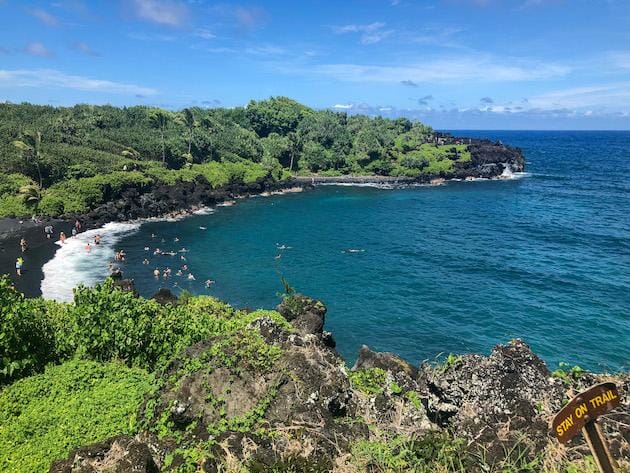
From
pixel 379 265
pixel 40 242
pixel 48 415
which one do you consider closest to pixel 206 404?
pixel 48 415

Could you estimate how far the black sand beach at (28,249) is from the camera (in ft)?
146

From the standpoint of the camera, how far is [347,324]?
39.3m

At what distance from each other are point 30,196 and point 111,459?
233ft

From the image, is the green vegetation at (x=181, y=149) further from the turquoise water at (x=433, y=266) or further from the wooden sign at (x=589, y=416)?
the wooden sign at (x=589, y=416)

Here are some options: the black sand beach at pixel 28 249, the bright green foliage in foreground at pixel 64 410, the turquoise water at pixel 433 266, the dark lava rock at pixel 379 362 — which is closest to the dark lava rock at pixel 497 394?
the dark lava rock at pixel 379 362

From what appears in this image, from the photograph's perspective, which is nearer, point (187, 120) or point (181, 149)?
point (181, 149)

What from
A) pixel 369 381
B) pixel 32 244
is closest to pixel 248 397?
pixel 369 381

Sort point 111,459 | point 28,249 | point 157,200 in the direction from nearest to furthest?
point 111,459 < point 28,249 < point 157,200

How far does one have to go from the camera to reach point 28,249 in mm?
54156

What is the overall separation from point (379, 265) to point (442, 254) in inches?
386

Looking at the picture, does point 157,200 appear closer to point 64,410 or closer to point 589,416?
point 64,410

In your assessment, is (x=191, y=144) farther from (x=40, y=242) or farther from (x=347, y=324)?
(x=347, y=324)

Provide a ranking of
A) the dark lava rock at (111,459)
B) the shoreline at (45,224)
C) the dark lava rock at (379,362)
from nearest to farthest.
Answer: the dark lava rock at (111,459), the dark lava rock at (379,362), the shoreline at (45,224)

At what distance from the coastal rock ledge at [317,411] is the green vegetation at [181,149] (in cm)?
6657
